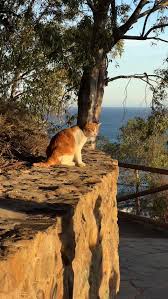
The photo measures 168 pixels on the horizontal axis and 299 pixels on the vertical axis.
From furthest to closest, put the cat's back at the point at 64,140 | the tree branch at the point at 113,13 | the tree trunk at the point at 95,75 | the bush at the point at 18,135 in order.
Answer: the tree branch at the point at 113,13, the tree trunk at the point at 95,75, the bush at the point at 18,135, the cat's back at the point at 64,140

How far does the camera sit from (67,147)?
740 cm

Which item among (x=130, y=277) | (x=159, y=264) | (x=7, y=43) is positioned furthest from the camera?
(x=7, y=43)

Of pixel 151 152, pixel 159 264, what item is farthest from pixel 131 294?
pixel 151 152

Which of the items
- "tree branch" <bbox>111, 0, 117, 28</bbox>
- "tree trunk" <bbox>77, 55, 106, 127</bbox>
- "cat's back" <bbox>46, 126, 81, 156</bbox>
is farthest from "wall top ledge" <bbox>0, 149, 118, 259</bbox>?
"tree branch" <bbox>111, 0, 117, 28</bbox>

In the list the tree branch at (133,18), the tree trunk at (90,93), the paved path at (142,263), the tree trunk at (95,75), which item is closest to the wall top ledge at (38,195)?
the paved path at (142,263)

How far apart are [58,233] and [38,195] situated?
1.05 metres

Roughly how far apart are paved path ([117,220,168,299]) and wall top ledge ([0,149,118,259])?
2.57 m

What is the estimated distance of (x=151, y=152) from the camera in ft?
122

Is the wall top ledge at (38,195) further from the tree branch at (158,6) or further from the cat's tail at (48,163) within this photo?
the tree branch at (158,6)

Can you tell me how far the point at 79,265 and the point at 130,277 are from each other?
527 centimetres

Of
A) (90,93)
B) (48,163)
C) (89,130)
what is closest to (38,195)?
(48,163)

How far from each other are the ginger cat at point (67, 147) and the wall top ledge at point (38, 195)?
0.18 m

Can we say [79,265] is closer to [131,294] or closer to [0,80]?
[131,294]

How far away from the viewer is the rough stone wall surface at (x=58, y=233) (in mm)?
3148
